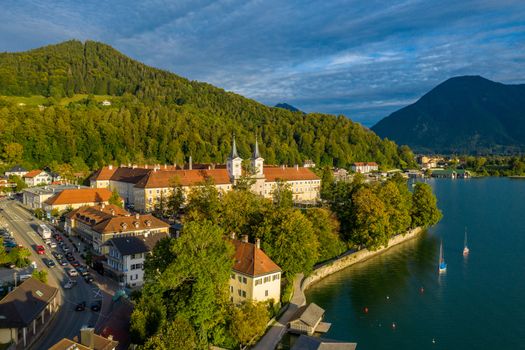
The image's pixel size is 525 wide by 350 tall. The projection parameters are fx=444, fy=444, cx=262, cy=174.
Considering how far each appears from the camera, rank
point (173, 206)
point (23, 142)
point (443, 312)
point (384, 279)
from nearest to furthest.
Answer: point (443, 312)
point (384, 279)
point (173, 206)
point (23, 142)

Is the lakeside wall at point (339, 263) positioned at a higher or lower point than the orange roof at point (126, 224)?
lower

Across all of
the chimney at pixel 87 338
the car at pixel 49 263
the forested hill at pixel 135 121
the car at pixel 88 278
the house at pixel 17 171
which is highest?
the forested hill at pixel 135 121

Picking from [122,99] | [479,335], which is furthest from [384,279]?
[122,99]

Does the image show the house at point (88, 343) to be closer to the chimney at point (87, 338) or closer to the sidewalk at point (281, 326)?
the chimney at point (87, 338)

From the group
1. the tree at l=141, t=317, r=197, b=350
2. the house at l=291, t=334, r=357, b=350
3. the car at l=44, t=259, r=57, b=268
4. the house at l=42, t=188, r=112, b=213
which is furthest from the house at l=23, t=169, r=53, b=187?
the house at l=291, t=334, r=357, b=350

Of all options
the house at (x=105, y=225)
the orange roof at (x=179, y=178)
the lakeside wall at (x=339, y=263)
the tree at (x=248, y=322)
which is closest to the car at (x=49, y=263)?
the house at (x=105, y=225)

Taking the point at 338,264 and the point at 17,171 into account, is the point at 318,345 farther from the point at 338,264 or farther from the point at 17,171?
the point at 17,171

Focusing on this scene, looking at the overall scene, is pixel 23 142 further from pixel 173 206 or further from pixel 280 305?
pixel 280 305
